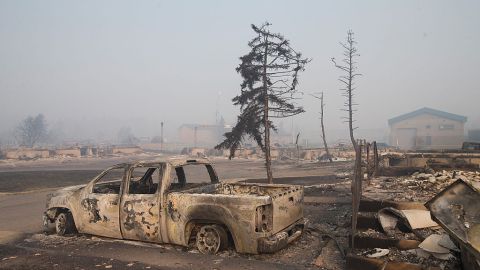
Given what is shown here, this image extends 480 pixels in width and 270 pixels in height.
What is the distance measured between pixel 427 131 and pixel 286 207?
83514mm

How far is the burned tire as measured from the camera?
326 inches

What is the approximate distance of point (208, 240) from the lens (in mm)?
6594

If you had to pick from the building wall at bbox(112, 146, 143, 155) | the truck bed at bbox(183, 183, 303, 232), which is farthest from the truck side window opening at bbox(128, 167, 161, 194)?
the building wall at bbox(112, 146, 143, 155)

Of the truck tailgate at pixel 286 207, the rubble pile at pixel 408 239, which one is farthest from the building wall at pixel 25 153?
the rubble pile at pixel 408 239

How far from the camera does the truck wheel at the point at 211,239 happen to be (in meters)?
6.49

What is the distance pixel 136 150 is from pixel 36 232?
2664 inches

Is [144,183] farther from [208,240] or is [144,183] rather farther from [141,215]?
[208,240]

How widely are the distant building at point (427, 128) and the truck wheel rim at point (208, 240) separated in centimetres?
7253

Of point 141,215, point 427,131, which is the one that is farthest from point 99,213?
point 427,131

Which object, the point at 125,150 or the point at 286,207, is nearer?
the point at 286,207

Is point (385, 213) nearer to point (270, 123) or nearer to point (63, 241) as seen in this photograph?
point (63, 241)

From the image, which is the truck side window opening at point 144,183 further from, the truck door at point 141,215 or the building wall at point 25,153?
the building wall at point 25,153

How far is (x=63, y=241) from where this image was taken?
7770 millimetres

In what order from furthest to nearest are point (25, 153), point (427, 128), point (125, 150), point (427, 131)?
point (427, 128), point (427, 131), point (125, 150), point (25, 153)
